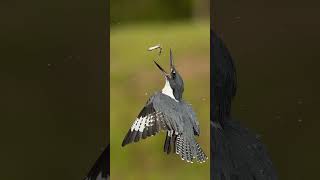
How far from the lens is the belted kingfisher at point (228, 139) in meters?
1.51

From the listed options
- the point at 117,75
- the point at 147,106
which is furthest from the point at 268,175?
the point at 117,75

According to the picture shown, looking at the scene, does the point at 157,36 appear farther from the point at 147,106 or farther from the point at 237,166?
the point at 237,166

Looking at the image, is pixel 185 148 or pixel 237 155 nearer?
pixel 185 148

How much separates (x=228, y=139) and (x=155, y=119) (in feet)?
0.75

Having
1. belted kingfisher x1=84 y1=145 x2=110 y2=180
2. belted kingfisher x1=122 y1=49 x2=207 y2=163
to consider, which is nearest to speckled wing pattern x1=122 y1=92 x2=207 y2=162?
belted kingfisher x1=122 y1=49 x2=207 y2=163

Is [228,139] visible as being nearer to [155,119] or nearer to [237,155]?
[237,155]

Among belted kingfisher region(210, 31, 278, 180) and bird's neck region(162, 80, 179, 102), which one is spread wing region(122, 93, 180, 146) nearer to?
bird's neck region(162, 80, 179, 102)

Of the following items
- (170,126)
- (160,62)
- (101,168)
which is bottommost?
(101,168)

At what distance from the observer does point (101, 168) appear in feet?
5.25

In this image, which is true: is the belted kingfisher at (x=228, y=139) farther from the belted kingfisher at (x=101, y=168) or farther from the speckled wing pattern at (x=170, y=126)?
the belted kingfisher at (x=101, y=168)

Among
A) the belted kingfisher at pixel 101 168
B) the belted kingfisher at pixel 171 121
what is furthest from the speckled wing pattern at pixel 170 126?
the belted kingfisher at pixel 101 168

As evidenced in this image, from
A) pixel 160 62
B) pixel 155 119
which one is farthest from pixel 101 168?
pixel 160 62

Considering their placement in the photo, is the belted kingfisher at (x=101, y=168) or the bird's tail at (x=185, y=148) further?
the belted kingfisher at (x=101, y=168)

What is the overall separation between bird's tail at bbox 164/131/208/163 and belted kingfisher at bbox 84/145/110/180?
20cm
